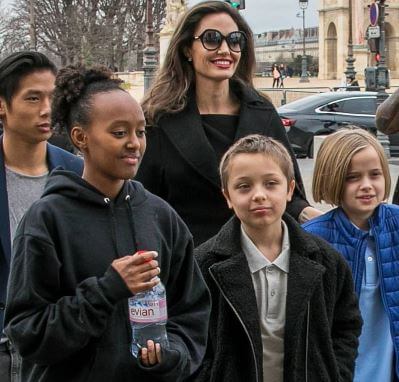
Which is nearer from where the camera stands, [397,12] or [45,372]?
[45,372]

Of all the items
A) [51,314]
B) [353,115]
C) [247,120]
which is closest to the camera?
[51,314]

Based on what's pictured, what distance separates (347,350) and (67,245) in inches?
48.8

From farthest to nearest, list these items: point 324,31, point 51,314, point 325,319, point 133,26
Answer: point 324,31, point 133,26, point 325,319, point 51,314

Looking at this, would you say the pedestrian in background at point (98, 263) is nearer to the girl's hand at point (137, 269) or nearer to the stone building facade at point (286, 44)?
the girl's hand at point (137, 269)

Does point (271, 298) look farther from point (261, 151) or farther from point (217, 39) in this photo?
point (217, 39)

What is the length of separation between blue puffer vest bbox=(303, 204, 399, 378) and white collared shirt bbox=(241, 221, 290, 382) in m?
0.48

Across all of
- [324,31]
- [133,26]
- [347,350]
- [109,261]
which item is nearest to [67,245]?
[109,261]

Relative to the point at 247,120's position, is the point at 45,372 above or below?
below

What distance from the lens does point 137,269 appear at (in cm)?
232

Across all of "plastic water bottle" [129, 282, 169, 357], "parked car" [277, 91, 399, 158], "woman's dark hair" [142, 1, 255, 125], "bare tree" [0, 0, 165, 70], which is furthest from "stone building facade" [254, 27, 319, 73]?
"plastic water bottle" [129, 282, 169, 357]

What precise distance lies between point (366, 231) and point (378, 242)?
109 millimetres

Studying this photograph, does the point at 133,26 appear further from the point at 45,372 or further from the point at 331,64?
the point at 45,372

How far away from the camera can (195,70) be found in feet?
13.3

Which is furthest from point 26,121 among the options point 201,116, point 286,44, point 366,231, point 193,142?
point 286,44
